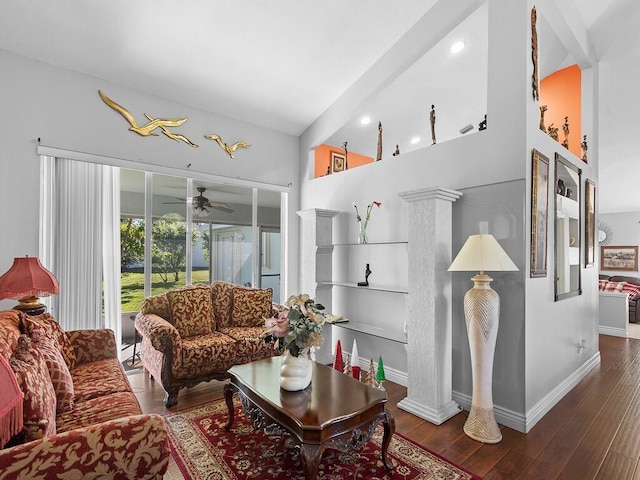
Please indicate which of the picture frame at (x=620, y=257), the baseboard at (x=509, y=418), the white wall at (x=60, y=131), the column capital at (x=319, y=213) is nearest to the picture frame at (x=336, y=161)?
the column capital at (x=319, y=213)

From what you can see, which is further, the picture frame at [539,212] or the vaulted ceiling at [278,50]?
the vaulted ceiling at [278,50]

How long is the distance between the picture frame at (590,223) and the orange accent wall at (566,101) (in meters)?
0.45

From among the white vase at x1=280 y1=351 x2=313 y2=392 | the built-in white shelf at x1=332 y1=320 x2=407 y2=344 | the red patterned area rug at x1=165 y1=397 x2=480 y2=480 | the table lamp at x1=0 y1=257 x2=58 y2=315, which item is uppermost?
the table lamp at x1=0 y1=257 x2=58 y2=315

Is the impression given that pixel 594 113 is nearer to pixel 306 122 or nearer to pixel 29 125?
pixel 306 122

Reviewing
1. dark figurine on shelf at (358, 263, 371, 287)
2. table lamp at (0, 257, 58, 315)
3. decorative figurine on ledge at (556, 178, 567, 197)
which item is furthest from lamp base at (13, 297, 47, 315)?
decorative figurine on ledge at (556, 178, 567, 197)

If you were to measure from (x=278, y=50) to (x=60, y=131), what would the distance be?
7.50ft

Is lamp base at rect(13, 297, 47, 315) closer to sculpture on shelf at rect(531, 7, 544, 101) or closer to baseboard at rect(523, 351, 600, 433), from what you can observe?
baseboard at rect(523, 351, 600, 433)

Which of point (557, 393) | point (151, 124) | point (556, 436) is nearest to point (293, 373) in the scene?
point (556, 436)

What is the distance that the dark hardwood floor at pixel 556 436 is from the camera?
2189 millimetres

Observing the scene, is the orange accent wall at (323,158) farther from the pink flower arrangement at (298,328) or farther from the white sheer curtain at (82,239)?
the pink flower arrangement at (298,328)

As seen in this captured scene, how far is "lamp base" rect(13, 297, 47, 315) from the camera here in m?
2.75

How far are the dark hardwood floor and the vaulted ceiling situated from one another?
326cm

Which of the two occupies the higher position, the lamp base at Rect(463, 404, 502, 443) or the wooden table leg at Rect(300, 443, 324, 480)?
the wooden table leg at Rect(300, 443, 324, 480)

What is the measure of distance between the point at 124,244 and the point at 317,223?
220 centimetres
